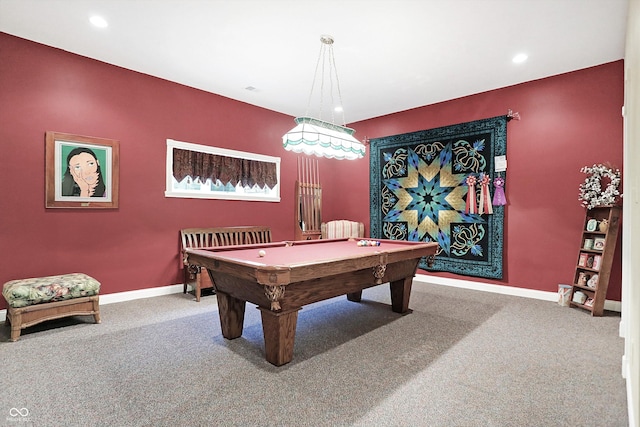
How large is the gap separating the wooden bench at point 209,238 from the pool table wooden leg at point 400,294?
2303 mm

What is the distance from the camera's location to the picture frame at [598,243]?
369cm

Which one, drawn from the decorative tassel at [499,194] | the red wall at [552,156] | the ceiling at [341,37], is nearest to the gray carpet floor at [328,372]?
the red wall at [552,156]

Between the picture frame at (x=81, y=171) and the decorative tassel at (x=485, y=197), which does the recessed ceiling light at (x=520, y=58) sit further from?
the picture frame at (x=81, y=171)

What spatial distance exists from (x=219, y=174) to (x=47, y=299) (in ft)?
8.43

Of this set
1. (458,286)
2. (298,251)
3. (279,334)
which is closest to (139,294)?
(298,251)

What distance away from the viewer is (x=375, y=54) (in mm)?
3688

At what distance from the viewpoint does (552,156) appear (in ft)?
13.9

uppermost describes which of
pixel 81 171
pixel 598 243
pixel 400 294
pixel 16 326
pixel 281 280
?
pixel 81 171

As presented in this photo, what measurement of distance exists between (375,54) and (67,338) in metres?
4.08

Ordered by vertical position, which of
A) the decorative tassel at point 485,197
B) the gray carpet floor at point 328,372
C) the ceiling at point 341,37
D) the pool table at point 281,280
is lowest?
the gray carpet floor at point 328,372

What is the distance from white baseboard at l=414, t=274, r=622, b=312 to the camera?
3.77m

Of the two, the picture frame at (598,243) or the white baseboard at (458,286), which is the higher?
the picture frame at (598,243)

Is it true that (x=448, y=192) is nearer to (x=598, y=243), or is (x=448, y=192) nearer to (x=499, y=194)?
(x=499, y=194)

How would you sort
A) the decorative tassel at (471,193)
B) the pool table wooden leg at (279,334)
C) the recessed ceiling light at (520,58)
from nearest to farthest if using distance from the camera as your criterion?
the pool table wooden leg at (279,334)
the recessed ceiling light at (520,58)
the decorative tassel at (471,193)
